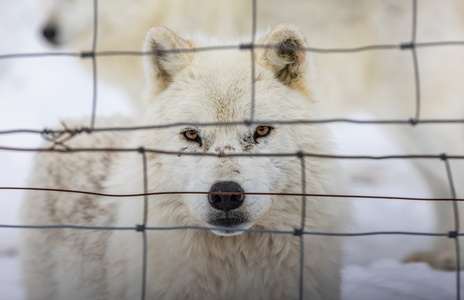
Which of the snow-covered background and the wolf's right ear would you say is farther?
the snow-covered background

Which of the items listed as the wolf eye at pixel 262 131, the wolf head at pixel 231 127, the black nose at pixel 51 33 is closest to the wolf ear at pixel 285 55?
the wolf head at pixel 231 127

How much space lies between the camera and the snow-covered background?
10.8ft

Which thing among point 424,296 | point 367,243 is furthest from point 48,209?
point 367,243

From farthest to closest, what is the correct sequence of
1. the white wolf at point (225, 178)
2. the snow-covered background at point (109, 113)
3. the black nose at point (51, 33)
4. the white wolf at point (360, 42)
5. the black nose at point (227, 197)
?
the black nose at point (51, 33) → the white wolf at point (360, 42) → the snow-covered background at point (109, 113) → the white wolf at point (225, 178) → the black nose at point (227, 197)

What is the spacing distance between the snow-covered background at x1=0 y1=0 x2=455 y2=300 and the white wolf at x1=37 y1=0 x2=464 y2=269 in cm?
34

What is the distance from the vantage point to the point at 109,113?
571 cm

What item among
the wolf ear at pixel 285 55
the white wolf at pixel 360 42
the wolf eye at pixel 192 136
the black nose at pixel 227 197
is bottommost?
the black nose at pixel 227 197

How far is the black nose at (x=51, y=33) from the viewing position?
215 inches

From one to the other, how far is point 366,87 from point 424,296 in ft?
9.87

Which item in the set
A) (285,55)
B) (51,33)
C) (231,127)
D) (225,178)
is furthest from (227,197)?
(51,33)

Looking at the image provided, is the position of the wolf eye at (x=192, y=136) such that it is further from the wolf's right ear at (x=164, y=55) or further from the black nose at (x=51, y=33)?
the black nose at (x=51, y=33)

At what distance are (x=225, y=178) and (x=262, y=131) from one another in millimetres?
353

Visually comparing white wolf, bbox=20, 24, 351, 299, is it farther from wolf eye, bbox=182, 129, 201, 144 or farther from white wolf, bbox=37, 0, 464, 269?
white wolf, bbox=37, 0, 464, 269

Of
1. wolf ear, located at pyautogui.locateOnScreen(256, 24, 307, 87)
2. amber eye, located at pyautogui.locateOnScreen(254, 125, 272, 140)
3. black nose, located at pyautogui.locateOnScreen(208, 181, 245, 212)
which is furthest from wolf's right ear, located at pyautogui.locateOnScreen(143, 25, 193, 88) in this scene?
black nose, located at pyautogui.locateOnScreen(208, 181, 245, 212)
